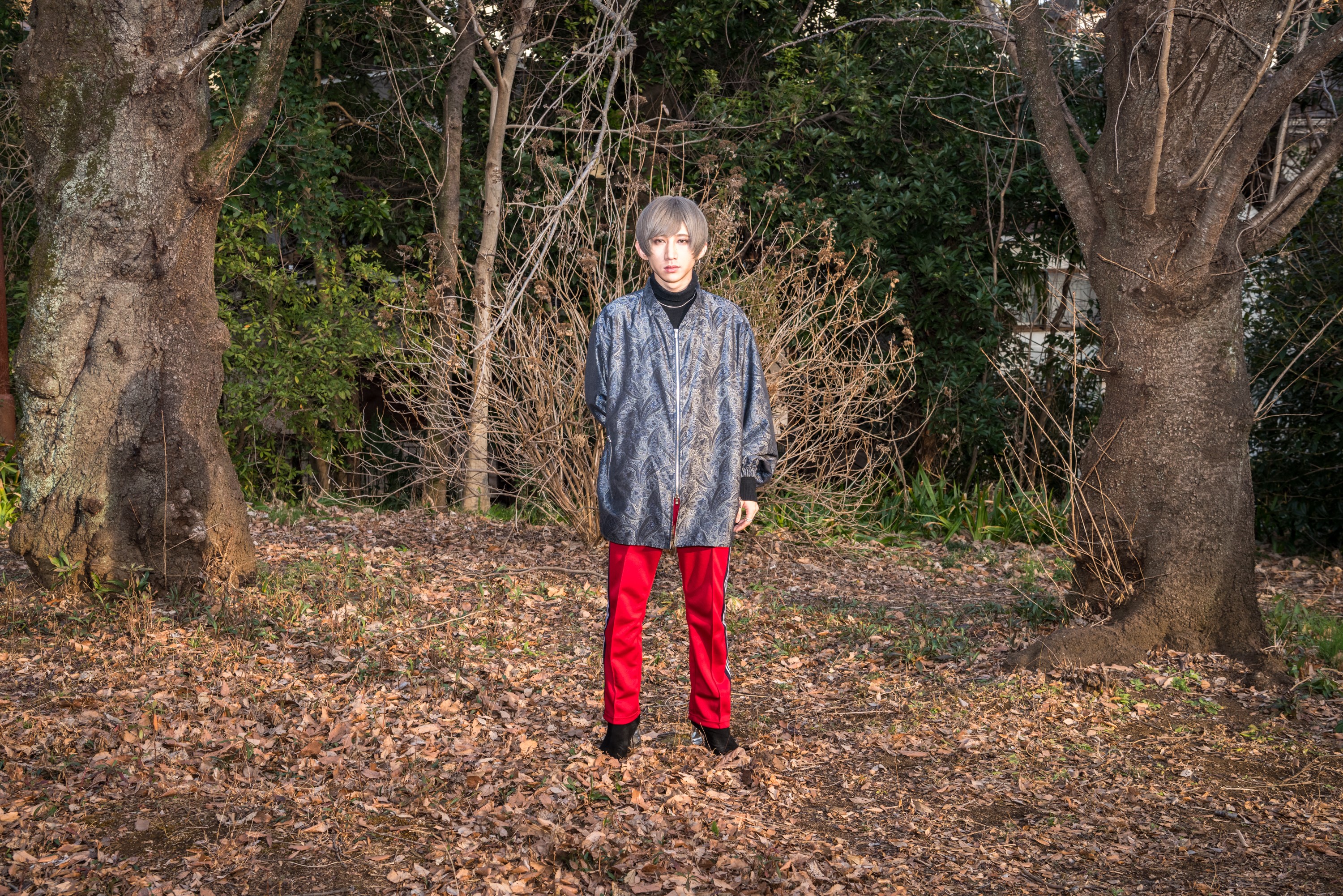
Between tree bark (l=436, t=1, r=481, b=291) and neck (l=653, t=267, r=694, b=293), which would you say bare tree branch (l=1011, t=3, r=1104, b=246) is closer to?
neck (l=653, t=267, r=694, b=293)

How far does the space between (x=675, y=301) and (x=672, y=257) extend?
0.15 m

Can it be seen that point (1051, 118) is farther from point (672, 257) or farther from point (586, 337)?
point (586, 337)

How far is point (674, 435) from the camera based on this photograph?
11.7ft

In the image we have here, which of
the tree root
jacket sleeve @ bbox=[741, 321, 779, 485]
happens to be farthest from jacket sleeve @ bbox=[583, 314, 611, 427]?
the tree root

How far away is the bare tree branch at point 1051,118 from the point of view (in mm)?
4859

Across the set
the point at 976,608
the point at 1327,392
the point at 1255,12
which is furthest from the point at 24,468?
the point at 1327,392

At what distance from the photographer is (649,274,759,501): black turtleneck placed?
3.62 metres

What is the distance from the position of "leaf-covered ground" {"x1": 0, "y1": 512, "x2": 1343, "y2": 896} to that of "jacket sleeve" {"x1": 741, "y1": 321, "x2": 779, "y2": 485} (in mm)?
1047

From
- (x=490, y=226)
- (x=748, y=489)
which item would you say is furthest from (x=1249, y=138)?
(x=490, y=226)

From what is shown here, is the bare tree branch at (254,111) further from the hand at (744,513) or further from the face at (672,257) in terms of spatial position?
the hand at (744,513)

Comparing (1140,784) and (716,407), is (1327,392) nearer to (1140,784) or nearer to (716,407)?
(1140,784)

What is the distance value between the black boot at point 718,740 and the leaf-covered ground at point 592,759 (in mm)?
65

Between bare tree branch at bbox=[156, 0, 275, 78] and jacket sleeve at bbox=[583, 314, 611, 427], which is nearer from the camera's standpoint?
jacket sleeve at bbox=[583, 314, 611, 427]

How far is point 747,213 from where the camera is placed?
8.70m
